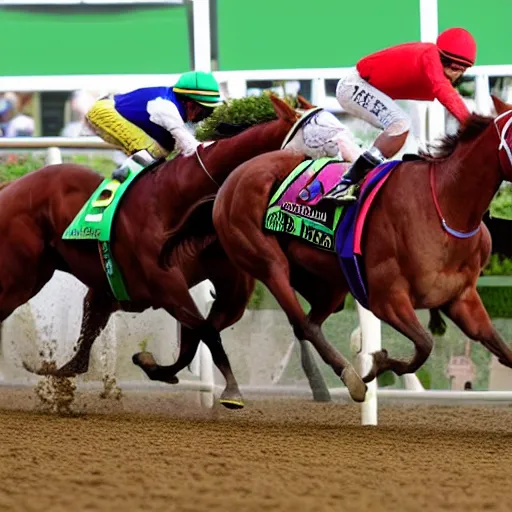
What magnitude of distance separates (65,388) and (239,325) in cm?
110

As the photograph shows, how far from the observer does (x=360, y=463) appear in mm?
4559

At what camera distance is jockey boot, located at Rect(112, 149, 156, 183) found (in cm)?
676

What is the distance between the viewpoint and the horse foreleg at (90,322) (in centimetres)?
→ 722

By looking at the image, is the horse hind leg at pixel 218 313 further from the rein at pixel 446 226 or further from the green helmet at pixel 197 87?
the rein at pixel 446 226

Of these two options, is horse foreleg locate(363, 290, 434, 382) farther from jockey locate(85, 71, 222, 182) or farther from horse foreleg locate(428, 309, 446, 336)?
jockey locate(85, 71, 222, 182)

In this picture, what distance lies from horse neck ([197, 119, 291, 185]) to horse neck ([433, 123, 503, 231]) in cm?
110

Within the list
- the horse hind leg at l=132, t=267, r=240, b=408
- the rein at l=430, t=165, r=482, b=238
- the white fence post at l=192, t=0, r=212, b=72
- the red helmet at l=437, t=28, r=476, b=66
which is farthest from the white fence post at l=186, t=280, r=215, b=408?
the red helmet at l=437, t=28, r=476, b=66

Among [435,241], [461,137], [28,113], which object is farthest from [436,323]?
[28,113]

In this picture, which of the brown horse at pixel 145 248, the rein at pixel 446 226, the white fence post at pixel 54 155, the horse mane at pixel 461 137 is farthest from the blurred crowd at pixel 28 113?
the rein at pixel 446 226

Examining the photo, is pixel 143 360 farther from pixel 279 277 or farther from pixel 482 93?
pixel 482 93

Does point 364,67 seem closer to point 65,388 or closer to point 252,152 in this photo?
point 252,152

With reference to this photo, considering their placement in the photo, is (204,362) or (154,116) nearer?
(154,116)

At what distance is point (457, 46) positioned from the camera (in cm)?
577

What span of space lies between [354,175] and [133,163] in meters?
1.40
